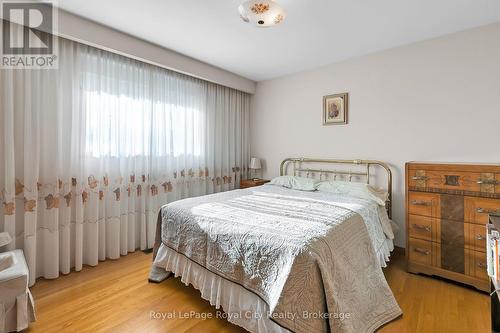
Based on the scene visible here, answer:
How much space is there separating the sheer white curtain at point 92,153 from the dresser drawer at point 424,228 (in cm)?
289

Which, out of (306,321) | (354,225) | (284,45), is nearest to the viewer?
(306,321)

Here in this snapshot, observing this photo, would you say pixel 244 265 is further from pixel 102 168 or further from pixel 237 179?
pixel 237 179

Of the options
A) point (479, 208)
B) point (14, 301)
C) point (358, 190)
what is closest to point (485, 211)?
point (479, 208)

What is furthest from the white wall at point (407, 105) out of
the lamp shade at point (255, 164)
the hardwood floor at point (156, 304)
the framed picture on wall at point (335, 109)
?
the hardwood floor at point (156, 304)

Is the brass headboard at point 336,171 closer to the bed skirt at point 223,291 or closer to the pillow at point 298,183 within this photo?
the pillow at point 298,183

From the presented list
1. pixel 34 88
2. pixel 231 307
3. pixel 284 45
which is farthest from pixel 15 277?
pixel 284 45

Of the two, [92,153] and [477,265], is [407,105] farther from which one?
[92,153]

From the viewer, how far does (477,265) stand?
2.16 meters

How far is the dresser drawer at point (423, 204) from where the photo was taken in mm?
2389

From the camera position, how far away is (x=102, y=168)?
2.77m

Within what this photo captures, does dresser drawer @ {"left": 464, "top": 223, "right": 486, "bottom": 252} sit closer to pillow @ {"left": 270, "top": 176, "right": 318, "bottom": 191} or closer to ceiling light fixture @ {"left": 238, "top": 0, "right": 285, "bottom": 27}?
pillow @ {"left": 270, "top": 176, "right": 318, "bottom": 191}

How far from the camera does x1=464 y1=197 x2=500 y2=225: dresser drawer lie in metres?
2.10

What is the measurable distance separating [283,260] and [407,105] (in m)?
2.66

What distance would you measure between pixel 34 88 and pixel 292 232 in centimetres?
280
